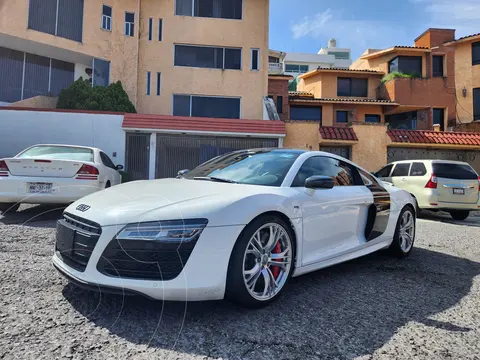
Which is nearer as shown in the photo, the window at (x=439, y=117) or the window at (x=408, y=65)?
the window at (x=439, y=117)

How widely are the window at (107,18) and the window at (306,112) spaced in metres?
11.0

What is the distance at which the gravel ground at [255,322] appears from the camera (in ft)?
6.59

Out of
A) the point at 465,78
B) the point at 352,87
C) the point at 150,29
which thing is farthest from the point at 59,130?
the point at 465,78

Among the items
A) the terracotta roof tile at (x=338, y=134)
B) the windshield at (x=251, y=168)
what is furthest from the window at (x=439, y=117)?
the windshield at (x=251, y=168)

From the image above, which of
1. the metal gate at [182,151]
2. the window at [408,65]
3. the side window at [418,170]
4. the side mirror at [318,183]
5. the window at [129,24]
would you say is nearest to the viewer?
the side mirror at [318,183]

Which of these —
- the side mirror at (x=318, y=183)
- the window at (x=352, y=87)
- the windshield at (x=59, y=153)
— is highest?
the window at (x=352, y=87)

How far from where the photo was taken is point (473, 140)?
1427cm

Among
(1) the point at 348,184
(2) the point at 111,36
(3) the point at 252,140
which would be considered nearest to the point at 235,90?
(3) the point at 252,140

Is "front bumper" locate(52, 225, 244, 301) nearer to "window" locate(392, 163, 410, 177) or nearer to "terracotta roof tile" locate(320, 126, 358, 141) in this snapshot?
"window" locate(392, 163, 410, 177)

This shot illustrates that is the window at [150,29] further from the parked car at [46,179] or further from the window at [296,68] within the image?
the window at [296,68]

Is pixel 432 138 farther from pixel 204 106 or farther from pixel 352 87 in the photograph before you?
pixel 352 87

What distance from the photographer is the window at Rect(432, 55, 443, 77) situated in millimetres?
22578

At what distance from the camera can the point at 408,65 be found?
22.5 meters

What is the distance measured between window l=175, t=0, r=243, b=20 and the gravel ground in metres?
15.7
